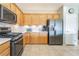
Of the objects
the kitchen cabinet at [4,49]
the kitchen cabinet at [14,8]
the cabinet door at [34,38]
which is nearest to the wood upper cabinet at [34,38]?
the cabinet door at [34,38]

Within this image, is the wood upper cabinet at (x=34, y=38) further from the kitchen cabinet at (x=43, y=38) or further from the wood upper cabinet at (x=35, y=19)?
the wood upper cabinet at (x=35, y=19)

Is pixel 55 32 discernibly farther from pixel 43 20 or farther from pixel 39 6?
pixel 39 6

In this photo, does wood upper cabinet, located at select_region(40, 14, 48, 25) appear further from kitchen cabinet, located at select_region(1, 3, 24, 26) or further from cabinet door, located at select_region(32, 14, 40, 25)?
kitchen cabinet, located at select_region(1, 3, 24, 26)

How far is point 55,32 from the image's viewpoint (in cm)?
833

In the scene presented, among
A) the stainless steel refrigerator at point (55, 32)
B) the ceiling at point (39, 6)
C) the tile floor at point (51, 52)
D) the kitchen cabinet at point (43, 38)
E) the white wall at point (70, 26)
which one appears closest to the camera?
the tile floor at point (51, 52)

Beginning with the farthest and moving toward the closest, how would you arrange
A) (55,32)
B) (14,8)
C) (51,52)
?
(55,32) → (14,8) → (51,52)

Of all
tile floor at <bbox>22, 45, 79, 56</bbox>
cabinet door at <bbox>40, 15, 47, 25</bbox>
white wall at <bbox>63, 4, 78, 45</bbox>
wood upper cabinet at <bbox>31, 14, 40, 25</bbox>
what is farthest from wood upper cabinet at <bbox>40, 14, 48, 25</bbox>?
tile floor at <bbox>22, 45, 79, 56</bbox>

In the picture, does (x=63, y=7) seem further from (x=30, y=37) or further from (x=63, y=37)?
(x=30, y=37)

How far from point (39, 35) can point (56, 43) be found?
117cm

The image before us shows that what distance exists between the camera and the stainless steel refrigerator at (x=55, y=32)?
26.9 feet

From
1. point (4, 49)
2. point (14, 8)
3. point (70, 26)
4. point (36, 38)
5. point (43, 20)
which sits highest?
point (14, 8)

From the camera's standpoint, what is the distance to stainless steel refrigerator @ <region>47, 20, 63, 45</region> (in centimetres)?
819

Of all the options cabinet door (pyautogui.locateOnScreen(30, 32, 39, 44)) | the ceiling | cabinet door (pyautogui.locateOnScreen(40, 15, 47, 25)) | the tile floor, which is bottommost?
the tile floor

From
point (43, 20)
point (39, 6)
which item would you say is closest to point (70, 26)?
point (39, 6)
